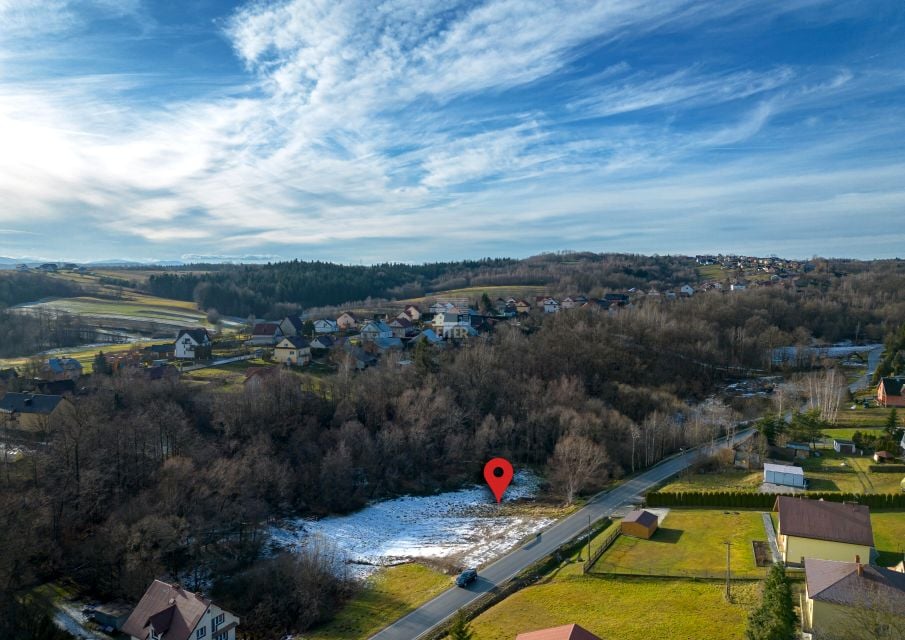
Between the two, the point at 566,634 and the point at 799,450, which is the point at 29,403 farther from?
the point at 799,450

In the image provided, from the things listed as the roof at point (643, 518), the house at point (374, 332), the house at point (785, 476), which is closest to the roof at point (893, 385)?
the house at point (785, 476)

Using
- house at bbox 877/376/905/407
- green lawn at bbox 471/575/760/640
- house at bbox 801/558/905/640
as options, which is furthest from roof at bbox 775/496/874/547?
house at bbox 877/376/905/407

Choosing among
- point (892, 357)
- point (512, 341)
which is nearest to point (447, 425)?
point (512, 341)

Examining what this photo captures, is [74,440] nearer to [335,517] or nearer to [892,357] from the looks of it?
[335,517]

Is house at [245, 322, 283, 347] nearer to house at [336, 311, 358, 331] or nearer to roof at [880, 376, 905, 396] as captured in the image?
house at [336, 311, 358, 331]

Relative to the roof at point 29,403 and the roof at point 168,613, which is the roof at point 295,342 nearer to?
the roof at point 29,403
